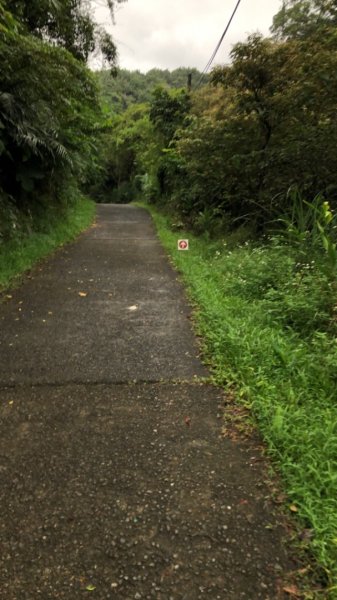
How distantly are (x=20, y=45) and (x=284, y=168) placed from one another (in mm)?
4612

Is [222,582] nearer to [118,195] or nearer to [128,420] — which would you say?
[128,420]

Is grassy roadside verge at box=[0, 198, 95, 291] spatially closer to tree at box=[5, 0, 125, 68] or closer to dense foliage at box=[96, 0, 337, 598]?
dense foliage at box=[96, 0, 337, 598]

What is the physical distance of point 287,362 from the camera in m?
3.07

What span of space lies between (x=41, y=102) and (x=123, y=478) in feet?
21.8

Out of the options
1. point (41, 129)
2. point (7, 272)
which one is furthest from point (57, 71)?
point (7, 272)

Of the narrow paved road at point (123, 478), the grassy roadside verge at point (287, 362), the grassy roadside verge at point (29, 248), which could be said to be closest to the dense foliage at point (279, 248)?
the grassy roadside verge at point (287, 362)

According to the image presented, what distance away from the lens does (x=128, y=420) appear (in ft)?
8.32

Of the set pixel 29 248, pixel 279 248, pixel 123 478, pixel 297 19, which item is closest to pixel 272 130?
pixel 279 248

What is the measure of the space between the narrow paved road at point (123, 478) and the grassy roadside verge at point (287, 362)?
0.57 ft

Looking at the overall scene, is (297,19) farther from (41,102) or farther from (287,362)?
(287,362)

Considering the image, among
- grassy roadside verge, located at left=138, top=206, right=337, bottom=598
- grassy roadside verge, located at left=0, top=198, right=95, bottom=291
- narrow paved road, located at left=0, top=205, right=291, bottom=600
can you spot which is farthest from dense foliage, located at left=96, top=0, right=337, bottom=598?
grassy roadside verge, located at left=0, top=198, right=95, bottom=291

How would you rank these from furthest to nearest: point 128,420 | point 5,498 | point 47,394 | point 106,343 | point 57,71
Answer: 1. point 57,71
2. point 106,343
3. point 47,394
4. point 128,420
5. point 5,498

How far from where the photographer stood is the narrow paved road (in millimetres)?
1574

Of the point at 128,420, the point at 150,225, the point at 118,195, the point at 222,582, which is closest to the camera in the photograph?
the point at 222,582
